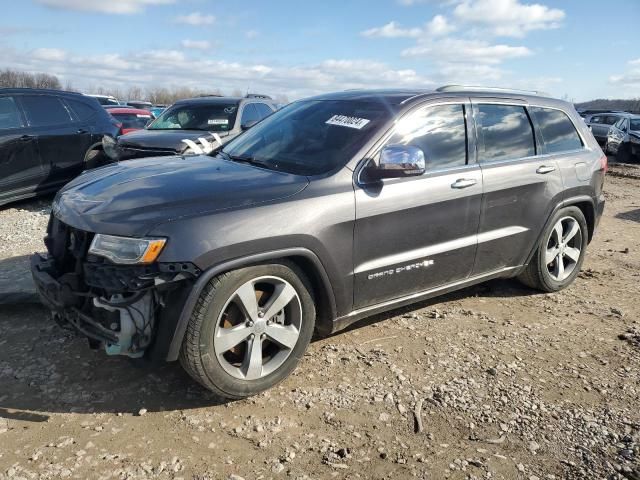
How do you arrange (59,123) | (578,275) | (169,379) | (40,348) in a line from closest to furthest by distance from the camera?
(169,379), (40,348), (578,275), (59,123)

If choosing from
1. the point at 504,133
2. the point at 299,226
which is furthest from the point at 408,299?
the point at 504,133

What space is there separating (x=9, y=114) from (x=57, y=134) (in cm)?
67

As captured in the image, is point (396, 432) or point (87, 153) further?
point (87, 153)

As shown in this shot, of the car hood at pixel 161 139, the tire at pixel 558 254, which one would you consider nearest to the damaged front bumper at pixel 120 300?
the tire at pixel 558 254

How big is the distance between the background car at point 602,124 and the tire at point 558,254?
1569 centimetres

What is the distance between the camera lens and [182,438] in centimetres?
276

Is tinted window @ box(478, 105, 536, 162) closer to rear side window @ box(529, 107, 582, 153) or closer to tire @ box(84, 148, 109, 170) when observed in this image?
rear side window @ box(529, 107, 582, 153)

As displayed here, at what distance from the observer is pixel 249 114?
880 cm

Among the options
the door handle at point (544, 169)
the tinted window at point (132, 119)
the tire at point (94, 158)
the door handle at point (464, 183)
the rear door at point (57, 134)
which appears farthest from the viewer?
the tinted window at point (132, 119)

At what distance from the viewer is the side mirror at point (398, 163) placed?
10.9 feet

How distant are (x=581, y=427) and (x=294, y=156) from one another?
94.2 inches

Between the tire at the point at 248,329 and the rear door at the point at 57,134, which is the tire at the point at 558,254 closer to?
the tire at the point at 248,329

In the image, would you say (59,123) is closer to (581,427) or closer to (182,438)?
(182,438)

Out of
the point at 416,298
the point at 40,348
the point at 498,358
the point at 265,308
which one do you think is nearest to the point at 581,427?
the point at 498,358
